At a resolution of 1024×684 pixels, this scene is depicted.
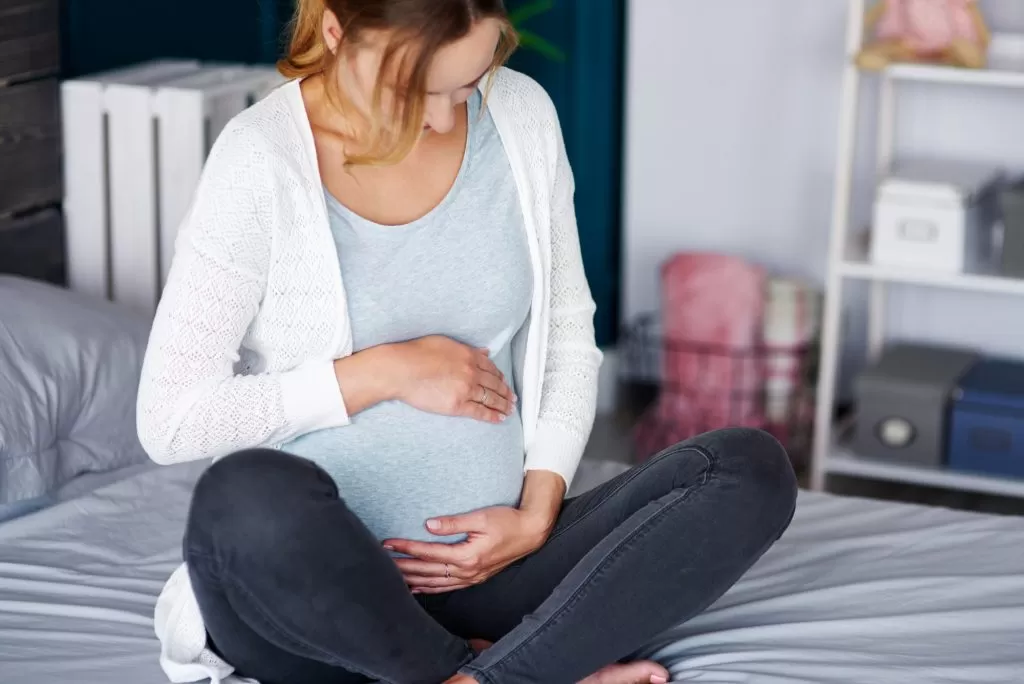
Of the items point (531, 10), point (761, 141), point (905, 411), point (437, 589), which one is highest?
point (531, 10)

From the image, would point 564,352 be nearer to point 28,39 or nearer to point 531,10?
point 28,39

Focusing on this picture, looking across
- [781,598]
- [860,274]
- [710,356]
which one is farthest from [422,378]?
[710,356]

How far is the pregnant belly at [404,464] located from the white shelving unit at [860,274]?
1.35 metres

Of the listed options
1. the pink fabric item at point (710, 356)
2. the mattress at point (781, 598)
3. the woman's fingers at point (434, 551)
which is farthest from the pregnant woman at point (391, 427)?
the pink fabric item at point (710, 356)

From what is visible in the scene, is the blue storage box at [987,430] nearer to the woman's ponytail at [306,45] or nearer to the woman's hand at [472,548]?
the woman's hand at [472,548]

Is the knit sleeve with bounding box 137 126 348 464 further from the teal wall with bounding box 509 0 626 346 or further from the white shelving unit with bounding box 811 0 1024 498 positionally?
the teal wall with bounding box 509 0 626 346

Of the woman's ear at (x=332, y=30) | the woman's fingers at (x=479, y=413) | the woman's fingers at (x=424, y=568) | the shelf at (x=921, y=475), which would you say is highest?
the woman's ear at (x=332, y=30)

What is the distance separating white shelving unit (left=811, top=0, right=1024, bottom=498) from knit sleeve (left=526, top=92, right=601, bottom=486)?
3.61ft

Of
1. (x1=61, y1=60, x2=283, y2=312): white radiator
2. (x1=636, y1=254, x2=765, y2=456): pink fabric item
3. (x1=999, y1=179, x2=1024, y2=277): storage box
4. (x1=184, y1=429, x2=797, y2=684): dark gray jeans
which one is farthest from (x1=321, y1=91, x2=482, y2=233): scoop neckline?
(x1=636, y1=254, x2=765, y2=456): pink fabric item

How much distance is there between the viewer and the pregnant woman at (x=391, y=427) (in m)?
1.24

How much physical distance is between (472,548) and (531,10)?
1877 mm

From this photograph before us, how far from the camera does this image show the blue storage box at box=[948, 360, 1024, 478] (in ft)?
8.19

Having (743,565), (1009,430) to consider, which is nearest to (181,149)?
(743,565)

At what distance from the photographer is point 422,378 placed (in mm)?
1369
